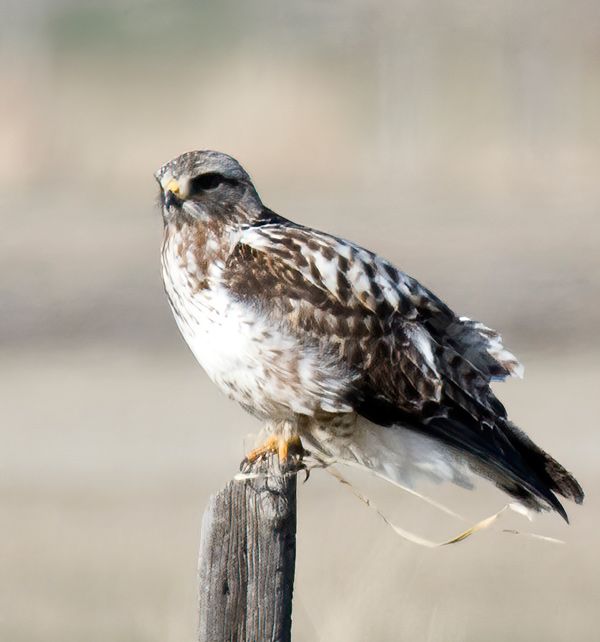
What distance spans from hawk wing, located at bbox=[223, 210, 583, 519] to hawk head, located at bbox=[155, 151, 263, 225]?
0.28 feet

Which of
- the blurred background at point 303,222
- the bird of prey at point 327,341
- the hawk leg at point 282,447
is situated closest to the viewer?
the bird of prey at point 327,341

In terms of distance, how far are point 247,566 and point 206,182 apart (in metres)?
1.20

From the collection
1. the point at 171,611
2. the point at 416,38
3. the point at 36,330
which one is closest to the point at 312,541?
the point at 171,611

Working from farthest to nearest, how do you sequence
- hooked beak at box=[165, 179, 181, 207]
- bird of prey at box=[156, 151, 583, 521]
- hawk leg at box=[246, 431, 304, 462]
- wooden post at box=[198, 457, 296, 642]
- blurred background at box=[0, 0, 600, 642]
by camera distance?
blurred background at box=[0, 0, 600, 642]
hawk leg at box=[246, 431, 304, 462]
hooked beak at box=[165, 179, 181, 207]
bird of prey at box=[156, 151, 583, 521]
wooden post at box=[198, 457, 296, 642]

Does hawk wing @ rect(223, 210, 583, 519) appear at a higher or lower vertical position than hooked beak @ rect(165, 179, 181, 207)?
lower

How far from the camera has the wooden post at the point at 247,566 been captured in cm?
324

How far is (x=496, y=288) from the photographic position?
14.8 meters

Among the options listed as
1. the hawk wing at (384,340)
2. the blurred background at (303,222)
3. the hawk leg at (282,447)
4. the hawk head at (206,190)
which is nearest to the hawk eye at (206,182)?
the hawk head at (206,190)

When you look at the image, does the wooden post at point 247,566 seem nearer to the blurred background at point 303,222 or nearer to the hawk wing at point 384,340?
the hawk wing at point 384,340

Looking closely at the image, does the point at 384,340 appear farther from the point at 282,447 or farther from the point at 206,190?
the point at 206,190

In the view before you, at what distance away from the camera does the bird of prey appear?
357cm

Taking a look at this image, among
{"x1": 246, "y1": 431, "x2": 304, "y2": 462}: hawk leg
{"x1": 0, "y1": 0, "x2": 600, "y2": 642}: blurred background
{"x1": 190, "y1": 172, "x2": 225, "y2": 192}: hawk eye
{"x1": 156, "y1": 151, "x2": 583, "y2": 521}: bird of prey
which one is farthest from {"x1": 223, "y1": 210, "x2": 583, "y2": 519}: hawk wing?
{"x1": 0, "y1": 0, "x2": 600, "y2": 642}: blurred background

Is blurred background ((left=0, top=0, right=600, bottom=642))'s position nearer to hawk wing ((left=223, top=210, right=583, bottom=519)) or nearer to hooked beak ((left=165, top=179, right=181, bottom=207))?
hawk wing ((left=223, top=210, right=583, bottom=519))

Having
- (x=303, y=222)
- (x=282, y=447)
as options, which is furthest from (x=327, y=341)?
(x=303, y=222)
